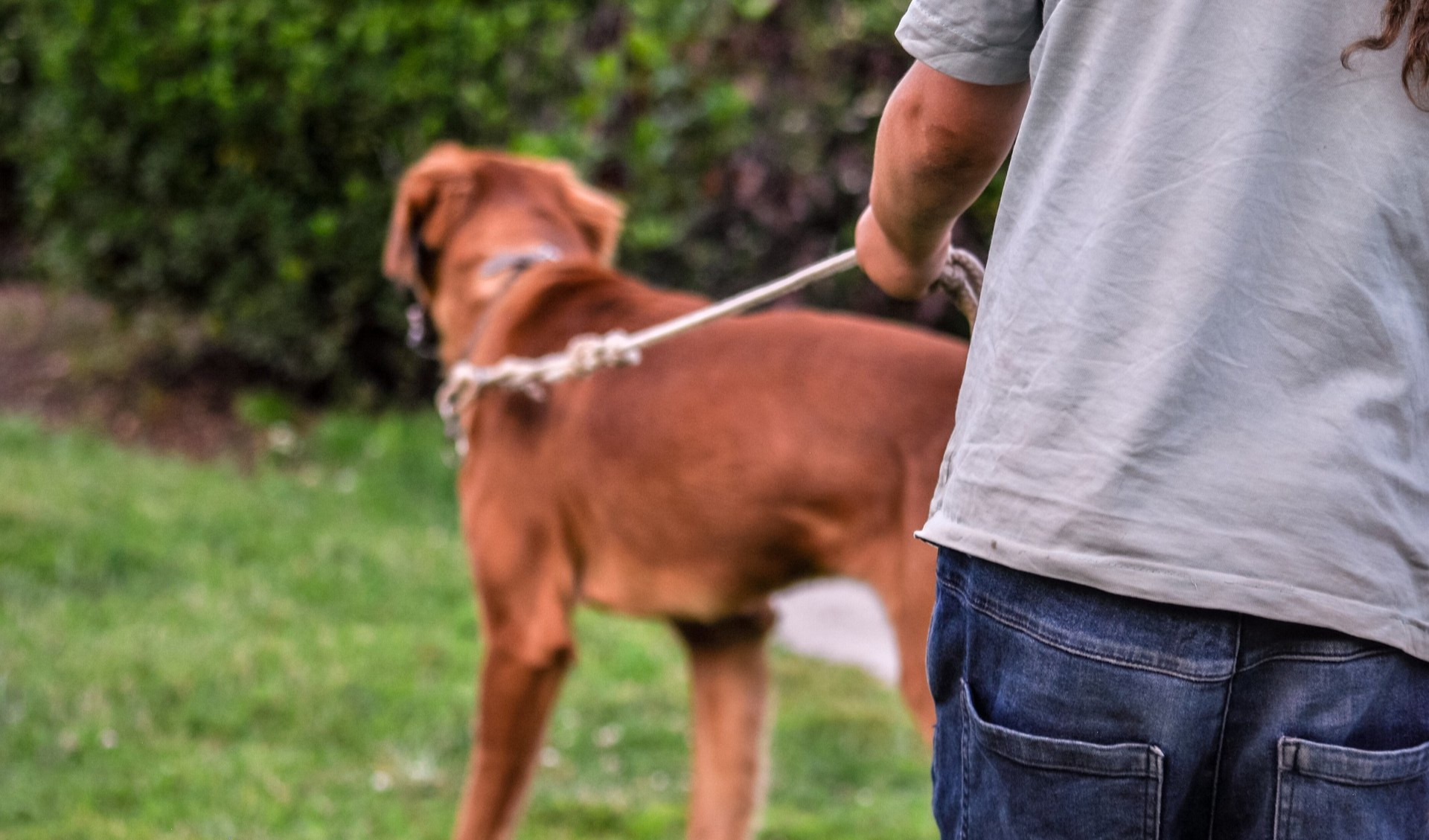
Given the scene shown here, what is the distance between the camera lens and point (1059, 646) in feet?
4.20

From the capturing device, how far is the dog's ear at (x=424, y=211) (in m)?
3.77

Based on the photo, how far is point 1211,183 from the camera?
1224mm

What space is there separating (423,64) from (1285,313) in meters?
5.69

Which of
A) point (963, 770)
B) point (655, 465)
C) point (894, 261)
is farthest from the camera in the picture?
point (655, 465)

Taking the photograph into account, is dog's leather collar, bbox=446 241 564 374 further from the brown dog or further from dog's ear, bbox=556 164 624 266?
dog's ear, bbox=556 164 624 266

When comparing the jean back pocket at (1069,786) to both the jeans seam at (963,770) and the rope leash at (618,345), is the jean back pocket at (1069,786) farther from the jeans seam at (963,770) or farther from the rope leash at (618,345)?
the rope leash at (618,345)

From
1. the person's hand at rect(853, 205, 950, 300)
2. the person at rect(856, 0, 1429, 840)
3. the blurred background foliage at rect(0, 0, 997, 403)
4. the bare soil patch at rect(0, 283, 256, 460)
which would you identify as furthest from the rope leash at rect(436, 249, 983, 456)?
the bare soil patch at rect(0, 283, 256, 460)

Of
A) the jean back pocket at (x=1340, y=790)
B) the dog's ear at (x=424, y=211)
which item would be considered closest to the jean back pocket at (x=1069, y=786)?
the jean back pocket at (x=1340, y=790)

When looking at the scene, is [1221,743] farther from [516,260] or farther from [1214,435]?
[516,260]

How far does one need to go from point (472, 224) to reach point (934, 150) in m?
2.47

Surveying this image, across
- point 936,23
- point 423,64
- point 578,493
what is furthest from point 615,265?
point 936,23

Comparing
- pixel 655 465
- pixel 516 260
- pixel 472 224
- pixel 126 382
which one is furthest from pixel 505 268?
pixel 126 382

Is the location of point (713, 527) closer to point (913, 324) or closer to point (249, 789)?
point (249, 789)

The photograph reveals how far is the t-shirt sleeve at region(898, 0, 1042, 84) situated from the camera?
4.40 feet
